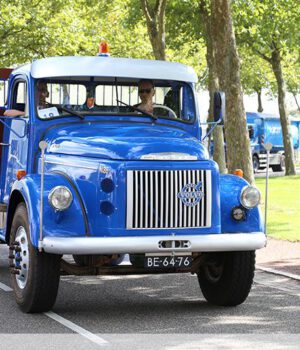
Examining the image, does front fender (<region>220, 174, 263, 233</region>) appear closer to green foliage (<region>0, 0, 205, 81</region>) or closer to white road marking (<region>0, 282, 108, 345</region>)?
white road marking (<region>0, 282, 108, 345</region>)

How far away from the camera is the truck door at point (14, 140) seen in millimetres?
11195

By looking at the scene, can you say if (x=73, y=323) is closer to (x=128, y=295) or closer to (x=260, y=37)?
(x=128, y=295)

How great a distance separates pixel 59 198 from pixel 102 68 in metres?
2.36

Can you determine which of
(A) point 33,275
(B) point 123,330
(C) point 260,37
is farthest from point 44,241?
(C) point 260,37

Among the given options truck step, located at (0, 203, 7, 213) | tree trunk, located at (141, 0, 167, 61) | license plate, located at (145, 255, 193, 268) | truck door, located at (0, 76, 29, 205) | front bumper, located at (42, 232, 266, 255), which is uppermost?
tree trunk, located at (141, 0, 167, 61)

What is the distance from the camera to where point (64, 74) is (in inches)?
440

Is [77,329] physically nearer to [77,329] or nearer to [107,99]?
[77,329]

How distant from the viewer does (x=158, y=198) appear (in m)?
9.31

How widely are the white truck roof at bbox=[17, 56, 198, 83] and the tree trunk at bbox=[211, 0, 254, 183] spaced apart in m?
9.40

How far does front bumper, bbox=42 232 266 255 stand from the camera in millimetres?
9117

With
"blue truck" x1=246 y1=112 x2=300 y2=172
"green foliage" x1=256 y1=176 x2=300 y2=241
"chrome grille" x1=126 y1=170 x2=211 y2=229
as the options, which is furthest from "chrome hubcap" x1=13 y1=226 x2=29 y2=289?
"blue truck" x1=246 y1=112 x2=300 y2=172

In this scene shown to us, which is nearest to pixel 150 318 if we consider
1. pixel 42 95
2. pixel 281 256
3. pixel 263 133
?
pixel 42 95

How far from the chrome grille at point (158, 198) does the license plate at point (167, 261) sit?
0.30m

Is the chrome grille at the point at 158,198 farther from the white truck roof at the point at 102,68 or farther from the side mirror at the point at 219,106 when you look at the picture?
the white truck roof at the point at 102,68
